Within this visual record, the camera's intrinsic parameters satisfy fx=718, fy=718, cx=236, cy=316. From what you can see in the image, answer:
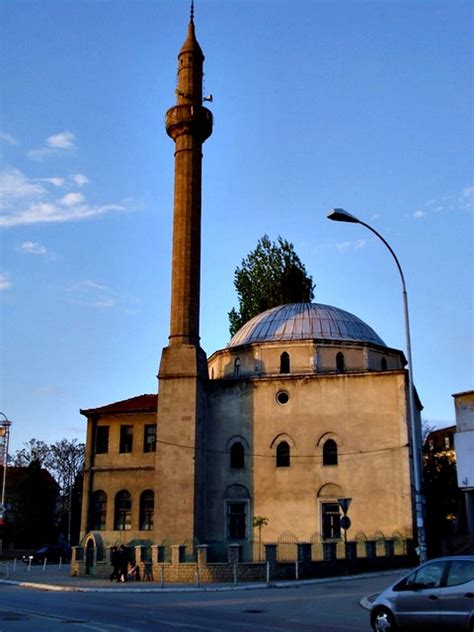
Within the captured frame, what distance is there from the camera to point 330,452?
31.6 m

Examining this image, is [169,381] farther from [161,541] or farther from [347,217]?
[347,217]

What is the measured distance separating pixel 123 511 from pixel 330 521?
9.91 metres

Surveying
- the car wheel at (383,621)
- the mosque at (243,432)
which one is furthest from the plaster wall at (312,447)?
the car wheel at (383,621)

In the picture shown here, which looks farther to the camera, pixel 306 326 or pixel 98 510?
pixel 306 326

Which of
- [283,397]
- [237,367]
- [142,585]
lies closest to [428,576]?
[142,585]

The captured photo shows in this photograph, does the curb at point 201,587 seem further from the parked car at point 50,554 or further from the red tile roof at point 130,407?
the parked car at point 50,554

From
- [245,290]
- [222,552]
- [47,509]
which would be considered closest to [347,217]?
[222,552]

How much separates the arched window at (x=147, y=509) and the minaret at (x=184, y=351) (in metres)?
3.56

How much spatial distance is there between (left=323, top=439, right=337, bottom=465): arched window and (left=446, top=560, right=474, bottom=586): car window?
2159 centimetres

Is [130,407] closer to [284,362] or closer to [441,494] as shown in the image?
[284,362]

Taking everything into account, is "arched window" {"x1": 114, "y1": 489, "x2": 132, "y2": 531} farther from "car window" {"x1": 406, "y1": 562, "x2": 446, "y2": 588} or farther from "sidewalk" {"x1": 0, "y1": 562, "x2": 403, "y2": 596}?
"car window" {"x1": 406, "y1": 562, "x2": 446, "y2": 588}

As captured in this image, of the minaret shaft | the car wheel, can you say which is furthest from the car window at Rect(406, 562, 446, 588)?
the minaret shaft

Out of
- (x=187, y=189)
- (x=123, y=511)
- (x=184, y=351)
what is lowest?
(x=123, y=511)

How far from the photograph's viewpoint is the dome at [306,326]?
35344 mm
